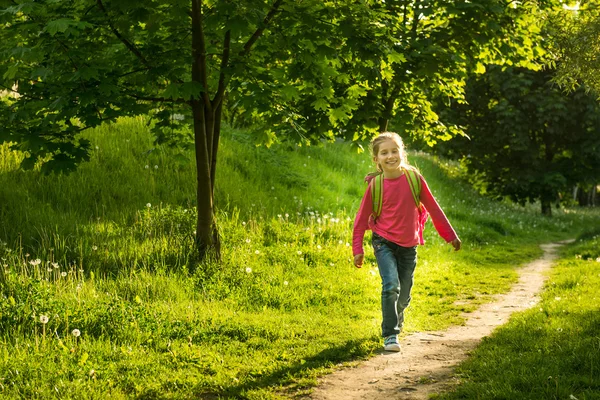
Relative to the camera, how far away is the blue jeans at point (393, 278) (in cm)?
619

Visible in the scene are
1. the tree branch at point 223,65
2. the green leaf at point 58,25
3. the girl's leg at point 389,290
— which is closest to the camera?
the green leaf at point 58,25

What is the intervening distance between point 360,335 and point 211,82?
4147mm

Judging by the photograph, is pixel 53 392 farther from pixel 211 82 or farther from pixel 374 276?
pixel 374 276

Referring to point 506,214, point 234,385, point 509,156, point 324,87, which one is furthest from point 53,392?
point 509,156

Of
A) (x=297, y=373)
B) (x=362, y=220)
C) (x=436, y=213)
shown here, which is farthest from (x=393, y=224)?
(x=297, y=373)

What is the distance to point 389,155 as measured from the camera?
20.5ft

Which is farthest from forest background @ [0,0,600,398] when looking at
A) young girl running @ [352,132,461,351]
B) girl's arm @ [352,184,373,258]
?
girl's arm @ [352,184,373,258]

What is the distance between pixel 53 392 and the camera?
4762 mm

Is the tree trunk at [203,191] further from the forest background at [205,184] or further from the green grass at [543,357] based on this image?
the green grass at [543,357]

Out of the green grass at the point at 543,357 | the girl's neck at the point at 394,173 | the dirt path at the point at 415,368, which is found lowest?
the dirt path at the point at 415,368

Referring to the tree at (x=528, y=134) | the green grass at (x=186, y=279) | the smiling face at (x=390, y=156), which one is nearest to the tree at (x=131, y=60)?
the green grass at (x=186, y=279)

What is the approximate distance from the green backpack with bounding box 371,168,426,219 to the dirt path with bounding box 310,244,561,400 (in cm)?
144

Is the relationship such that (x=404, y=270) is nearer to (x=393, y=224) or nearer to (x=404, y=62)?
(x=393, y=224)

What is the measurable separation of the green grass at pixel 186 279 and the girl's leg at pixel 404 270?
0.52m
